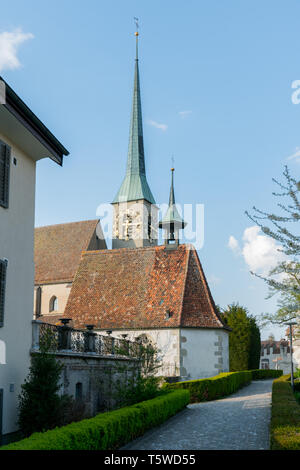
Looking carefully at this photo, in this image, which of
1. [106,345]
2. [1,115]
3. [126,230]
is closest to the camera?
[1,115]

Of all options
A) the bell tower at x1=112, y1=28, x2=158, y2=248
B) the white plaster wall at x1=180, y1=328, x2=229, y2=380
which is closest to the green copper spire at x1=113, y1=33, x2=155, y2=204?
the bell tower at x1=112, y1=28, x2=158, y2=248

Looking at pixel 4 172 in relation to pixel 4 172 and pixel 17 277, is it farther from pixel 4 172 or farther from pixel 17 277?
pixel 17 277

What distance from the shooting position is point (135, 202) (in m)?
59.4

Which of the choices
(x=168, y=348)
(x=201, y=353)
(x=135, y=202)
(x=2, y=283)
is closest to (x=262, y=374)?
(x=201, y=353)

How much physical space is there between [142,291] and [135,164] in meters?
31.1

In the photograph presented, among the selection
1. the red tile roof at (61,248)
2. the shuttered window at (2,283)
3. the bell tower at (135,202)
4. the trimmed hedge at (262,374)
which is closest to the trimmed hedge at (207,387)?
the shuttered window at (2,283)

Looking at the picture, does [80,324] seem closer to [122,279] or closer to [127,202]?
[122,279]

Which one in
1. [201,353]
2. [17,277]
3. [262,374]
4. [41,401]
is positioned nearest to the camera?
[41,401]

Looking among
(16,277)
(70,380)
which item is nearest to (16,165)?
(16,277)

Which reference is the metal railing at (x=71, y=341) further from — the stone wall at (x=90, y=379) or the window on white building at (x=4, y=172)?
the window on white building at (x=4, y=172)

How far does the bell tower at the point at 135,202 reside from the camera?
57.8 meters

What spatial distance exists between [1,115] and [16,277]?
435 cm

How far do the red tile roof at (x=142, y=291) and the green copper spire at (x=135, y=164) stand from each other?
959 inches

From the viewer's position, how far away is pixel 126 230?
191ft
